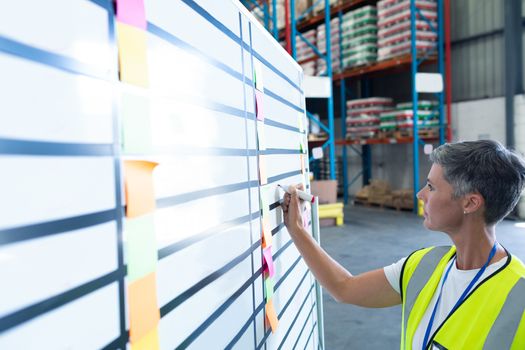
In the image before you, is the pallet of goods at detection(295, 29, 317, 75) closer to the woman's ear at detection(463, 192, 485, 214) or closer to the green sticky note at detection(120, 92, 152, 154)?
the woman's ear at detection(463, 192, 485, 214)

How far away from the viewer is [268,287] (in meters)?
1.77

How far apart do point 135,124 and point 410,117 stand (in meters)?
8.48

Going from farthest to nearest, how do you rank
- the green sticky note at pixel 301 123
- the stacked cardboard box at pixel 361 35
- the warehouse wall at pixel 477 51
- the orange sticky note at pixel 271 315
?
the stacked cardboard box at pixel 361 35, the warehouse wall at pixel 477 51, the green sticky note at pixel 301 123, the orange sticky note at pixel 271 315

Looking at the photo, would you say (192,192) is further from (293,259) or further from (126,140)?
(293,259)

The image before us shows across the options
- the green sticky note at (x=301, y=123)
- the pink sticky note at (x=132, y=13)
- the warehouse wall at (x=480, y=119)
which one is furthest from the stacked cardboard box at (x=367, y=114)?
the pink sticky note at (x=132, y=13)

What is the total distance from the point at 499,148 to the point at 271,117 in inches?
37.8

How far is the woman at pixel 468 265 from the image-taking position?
1.33m

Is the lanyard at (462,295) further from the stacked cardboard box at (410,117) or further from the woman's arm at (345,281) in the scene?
the stacked cardboard box at (410,117)

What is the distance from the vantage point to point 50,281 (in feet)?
2.14

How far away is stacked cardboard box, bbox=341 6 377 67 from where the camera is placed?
29.8 ft

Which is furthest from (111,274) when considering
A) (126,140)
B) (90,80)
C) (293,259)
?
(293,259)

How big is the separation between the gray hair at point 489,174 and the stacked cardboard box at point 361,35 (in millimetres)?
8268

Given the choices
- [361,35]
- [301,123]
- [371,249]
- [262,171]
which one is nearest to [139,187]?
[262,171]

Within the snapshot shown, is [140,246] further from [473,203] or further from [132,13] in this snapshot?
[473,203]
